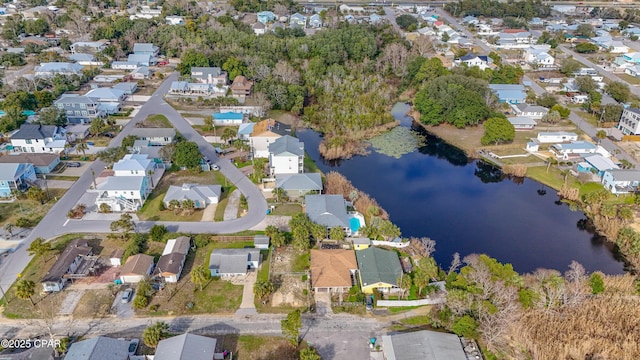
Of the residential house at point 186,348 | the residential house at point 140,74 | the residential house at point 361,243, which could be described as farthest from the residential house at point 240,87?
the residential house at point 186,348

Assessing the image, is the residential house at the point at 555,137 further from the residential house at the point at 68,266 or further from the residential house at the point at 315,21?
the residential house at the point at 315,21

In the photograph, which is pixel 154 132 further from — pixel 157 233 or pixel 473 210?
pixel 473 210

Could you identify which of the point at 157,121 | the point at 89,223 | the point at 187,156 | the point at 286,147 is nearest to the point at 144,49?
the point at 157,121

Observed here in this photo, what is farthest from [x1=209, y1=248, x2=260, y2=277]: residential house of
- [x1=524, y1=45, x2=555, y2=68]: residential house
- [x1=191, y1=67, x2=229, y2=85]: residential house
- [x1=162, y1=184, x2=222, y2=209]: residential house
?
[x1=524, y1=45, x2=555, y2=68]: residential house

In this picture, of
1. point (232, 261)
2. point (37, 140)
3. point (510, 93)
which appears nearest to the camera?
point (232, 261)

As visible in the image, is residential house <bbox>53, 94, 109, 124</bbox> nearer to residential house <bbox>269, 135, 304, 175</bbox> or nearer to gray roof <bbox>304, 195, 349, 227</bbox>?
residential house <bbox>269, 135, 304, 175</bbox>

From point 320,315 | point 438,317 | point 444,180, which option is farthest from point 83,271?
point 444,180

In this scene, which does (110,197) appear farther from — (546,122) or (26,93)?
(546,122)
